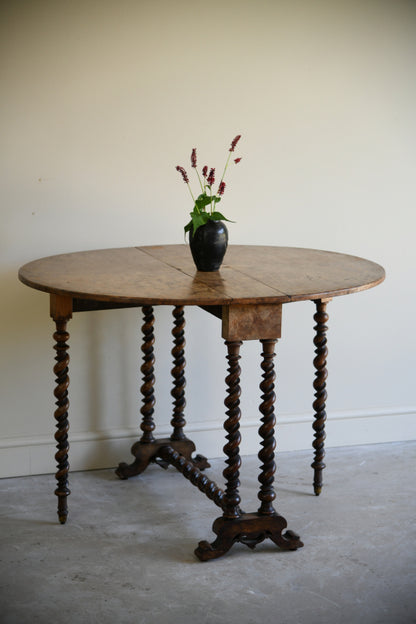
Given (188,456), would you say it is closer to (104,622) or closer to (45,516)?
(45,516)

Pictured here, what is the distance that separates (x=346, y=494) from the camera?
3.34m

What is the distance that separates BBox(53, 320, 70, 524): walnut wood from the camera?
294 centimetres

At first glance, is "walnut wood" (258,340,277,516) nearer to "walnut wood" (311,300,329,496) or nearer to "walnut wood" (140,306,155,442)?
"walnut wood" (311,300,329,496)

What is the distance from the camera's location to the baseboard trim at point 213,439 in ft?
11.4

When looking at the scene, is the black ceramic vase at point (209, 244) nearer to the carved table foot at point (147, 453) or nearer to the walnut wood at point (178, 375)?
the walnut wood at point (178, 375)

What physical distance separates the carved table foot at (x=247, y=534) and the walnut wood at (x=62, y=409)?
57 centimetres

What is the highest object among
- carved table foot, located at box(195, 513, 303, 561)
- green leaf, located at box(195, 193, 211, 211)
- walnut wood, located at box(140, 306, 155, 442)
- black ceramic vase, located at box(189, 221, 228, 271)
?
green leaf, located at box(195, 193, 211, 211)

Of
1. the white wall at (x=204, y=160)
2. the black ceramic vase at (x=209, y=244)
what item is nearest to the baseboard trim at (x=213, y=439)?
the white wall at (x=204, y=160)

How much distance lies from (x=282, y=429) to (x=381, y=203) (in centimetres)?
116

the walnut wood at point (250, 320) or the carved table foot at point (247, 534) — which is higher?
the walnut wood at point (250, 320)

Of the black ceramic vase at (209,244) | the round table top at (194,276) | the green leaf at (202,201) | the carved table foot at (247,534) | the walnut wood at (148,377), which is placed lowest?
the carved table foot at (247,534)

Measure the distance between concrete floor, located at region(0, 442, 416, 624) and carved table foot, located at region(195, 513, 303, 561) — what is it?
0.12ft

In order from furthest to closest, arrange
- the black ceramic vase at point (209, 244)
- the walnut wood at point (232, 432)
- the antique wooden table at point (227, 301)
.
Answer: the black ceramic vase at point (209, 244) < the walnut wood at point (232, 432) < the antique wooden table at point (227, 301)

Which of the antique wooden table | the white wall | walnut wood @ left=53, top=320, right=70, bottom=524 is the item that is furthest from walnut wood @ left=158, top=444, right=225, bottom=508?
walnut wood @ left=53, top=320, right=70, bottom=524
